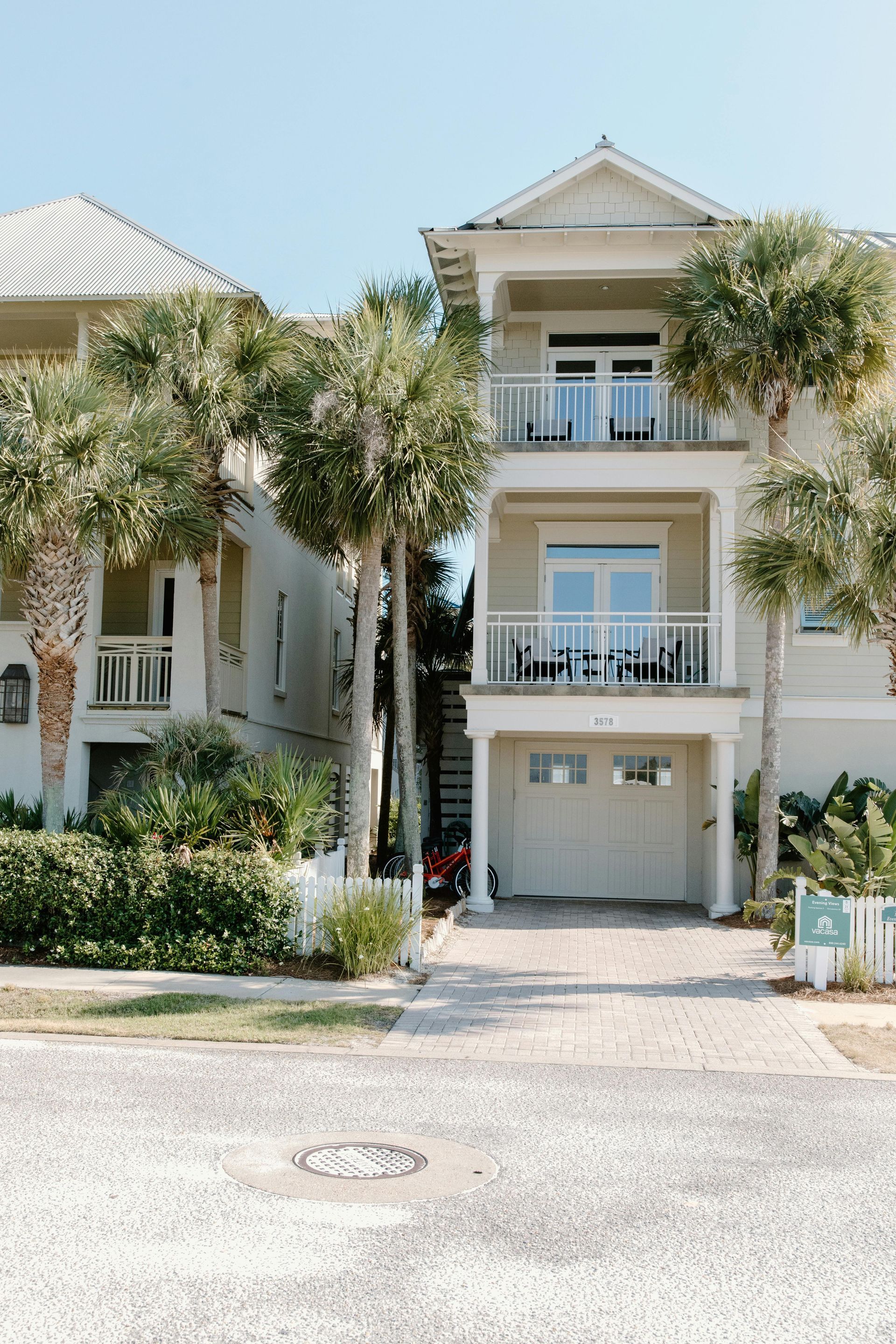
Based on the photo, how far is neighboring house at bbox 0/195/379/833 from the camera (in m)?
16.2

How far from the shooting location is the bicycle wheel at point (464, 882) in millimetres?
16531

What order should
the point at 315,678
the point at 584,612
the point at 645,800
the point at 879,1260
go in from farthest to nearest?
the point at 315,678
the point at 645,800
the point at 584,612
the point at 879,1260

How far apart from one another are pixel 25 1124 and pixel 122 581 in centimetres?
1370

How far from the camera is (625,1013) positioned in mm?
9648

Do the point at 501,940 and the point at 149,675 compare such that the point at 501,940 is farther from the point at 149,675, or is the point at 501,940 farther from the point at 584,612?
the point at 149,675

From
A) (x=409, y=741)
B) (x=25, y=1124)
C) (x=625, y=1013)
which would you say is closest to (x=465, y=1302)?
(x=25, y=1124)

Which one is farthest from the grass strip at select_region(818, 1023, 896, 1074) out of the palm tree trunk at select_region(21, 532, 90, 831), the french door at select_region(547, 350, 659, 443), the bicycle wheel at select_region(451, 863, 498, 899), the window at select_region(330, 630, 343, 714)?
the window at select_region(330, 630, 343, 714)

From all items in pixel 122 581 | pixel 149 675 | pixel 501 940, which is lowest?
pixel 501 940

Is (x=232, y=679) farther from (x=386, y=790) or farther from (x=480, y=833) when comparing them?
(x=480, y=833)

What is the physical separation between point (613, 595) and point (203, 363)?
24.6ft

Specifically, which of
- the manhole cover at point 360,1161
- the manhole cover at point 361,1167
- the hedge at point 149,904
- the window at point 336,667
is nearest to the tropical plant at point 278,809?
the hedge at point 149,904

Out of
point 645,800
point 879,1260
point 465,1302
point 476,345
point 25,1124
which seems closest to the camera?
point 465,1302

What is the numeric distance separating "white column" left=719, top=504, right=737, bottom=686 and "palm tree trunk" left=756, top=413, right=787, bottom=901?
3.91 ft

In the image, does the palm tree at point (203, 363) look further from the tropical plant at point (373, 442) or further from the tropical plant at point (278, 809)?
the tropical plant at point (278, 809)
